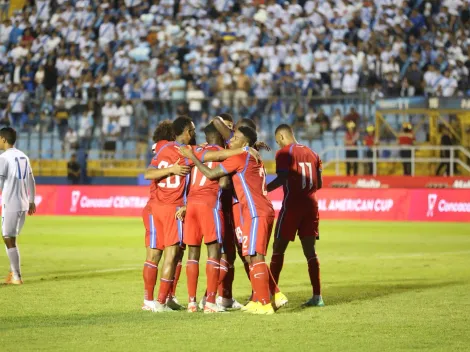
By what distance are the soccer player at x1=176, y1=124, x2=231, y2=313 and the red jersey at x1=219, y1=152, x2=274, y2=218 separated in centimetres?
19

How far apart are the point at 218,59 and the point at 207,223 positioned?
945 inches

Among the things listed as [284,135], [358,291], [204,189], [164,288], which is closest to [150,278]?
[164,288]

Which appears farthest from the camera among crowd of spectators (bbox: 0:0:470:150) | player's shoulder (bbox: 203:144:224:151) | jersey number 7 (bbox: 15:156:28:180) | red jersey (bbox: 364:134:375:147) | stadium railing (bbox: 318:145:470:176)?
crowd of spectators (bbox: 0:0:470:150)

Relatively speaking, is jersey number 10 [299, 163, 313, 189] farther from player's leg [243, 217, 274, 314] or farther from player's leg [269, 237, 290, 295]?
player's leg [243, 217, 274, 314]

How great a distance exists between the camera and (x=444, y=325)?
9.65m

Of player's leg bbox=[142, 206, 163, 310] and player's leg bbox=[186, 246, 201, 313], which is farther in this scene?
player's leg bbox=[142, 206, 163, 310]

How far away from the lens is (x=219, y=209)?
413 inches

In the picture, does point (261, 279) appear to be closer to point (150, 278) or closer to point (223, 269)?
point (223, 269)

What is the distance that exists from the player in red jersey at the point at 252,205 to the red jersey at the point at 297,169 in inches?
32.3

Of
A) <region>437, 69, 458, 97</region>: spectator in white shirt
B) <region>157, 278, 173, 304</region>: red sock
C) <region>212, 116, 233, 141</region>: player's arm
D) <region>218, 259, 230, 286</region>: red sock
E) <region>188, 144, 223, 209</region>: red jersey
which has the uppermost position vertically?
<region>437, 69, 458, 97</region>: spectator in white shirt

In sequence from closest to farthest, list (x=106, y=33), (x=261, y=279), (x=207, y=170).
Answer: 1. (x=207, y=170)
2. (x=261, y=279)
3. (x=106, y=33)

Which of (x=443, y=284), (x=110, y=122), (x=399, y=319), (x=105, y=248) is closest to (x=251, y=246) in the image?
(x=399, y=319)

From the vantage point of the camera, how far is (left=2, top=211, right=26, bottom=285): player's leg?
1349 centimetres

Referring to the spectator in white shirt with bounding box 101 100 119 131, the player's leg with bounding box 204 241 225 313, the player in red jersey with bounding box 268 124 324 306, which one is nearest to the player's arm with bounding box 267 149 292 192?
the player in red jersey with bounding box 268 124 324 306
